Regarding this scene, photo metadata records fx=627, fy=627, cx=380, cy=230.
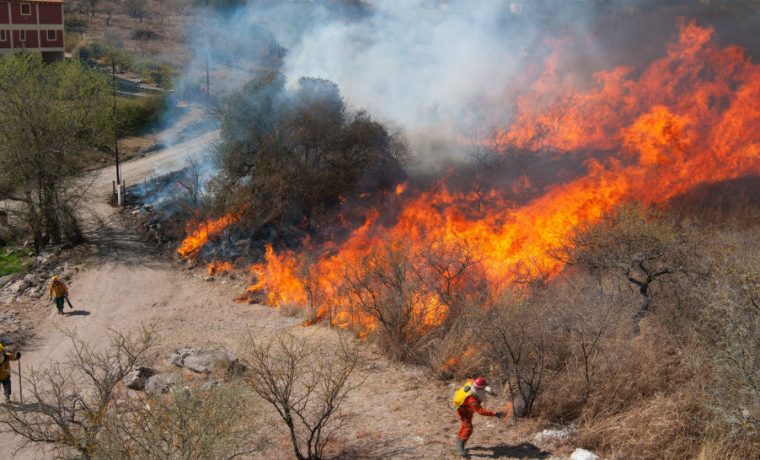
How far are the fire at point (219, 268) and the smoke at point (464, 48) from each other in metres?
8.91

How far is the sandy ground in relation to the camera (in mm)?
10156

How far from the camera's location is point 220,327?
17.3 m

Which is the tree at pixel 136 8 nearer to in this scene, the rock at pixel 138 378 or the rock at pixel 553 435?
the rock at pixel 138 378

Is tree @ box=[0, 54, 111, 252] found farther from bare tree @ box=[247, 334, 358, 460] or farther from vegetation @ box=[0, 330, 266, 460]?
vegetation @ box=[0, 330, 266, 460]

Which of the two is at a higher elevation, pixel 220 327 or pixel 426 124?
pixel 426 124

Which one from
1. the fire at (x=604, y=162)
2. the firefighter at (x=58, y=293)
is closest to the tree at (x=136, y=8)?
the fire at (x=604, y=162)

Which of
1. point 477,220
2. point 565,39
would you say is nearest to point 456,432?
point 477,220

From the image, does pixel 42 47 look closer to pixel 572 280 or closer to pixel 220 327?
pixel 220 327

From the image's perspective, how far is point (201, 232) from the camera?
76.0 feet

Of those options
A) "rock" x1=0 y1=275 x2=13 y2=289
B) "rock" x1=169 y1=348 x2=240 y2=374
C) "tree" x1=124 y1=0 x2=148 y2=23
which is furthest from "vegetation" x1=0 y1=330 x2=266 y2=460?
"tree" x1=124 y1=0 x2=148 y2=23

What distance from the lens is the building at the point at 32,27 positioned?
38969mm

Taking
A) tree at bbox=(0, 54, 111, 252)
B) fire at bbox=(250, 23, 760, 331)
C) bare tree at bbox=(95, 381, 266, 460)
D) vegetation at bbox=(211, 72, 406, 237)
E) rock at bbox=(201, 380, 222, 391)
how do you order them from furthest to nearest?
vegetation at bbox=(211, 72, 406, 237) < tree at bbox=(0, 54, 111, 252) < fire at bbox=(250, 23, 760, 331) < rock at bbox=(201, 380, 222, 391) < bare tree at bbox=(95, 381, 266, 460)

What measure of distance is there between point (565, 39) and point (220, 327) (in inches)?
687

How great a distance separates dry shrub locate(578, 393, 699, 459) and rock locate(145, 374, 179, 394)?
25.7ft
